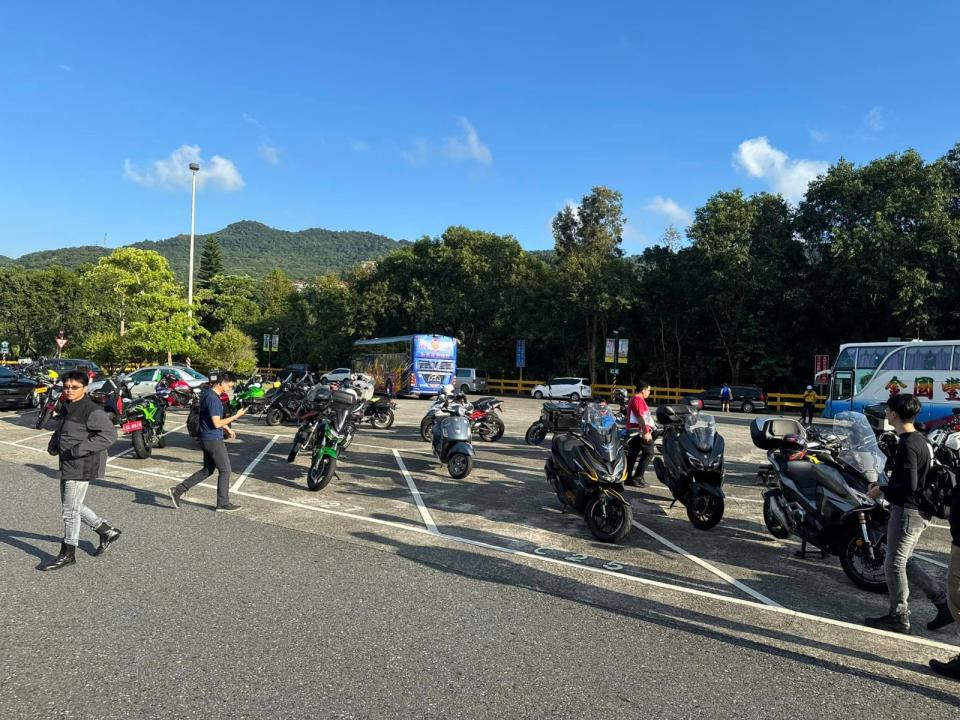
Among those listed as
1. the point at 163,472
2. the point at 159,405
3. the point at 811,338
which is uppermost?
the point at 811,338

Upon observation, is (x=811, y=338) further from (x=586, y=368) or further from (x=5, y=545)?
(x=5, y=545)

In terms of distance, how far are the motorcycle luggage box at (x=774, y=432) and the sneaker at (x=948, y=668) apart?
405 centimetres

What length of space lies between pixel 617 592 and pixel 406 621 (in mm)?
1767

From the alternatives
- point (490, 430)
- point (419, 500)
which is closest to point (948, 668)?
point (419, 500)

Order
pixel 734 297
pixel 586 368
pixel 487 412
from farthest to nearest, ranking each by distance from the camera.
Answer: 1. pixel 586 368
2. pixel 734 297
3. pixel 487 412

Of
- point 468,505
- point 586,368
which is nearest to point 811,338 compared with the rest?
point 586,368

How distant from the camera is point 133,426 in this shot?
430 inches

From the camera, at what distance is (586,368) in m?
45.3

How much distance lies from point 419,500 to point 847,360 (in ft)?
64.3

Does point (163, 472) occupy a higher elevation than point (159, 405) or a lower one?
lower

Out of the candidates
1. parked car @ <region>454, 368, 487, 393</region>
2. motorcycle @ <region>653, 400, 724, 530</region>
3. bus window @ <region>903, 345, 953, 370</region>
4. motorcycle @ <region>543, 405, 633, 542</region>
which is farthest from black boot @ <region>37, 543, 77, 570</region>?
parked car @ <region>454, 368, 487, 393</region>

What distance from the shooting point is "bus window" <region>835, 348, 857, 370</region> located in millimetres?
21953

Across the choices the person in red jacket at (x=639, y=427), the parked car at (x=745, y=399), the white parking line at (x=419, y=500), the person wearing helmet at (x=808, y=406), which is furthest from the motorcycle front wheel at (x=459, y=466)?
the parked car at (x=745, y=399)

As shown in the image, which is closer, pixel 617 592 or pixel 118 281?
pixel 617 592
